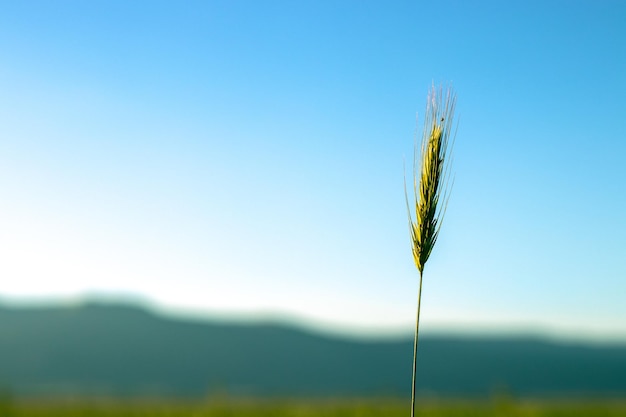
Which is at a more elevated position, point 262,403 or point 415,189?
point 415,189

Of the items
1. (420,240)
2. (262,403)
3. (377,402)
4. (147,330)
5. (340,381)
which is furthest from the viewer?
(147,330)

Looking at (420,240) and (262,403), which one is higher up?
(420,240)

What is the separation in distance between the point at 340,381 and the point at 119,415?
86839 millimetres

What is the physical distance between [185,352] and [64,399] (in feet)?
327

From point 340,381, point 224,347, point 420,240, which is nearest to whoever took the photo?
point 420,240

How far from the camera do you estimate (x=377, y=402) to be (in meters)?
15.8

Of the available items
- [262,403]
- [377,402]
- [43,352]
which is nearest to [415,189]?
[377,402]

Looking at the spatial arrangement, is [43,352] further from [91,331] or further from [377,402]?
[377,402]

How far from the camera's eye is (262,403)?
18266 millimetres

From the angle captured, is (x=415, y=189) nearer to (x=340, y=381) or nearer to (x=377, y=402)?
(x=377, y=402)

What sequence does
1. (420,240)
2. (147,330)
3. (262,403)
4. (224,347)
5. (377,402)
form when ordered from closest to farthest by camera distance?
(420,240) → (377,402) → (262,403) → (224,347) → (147,330)

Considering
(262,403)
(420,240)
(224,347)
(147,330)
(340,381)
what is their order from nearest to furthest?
(420,240)
(262,403)
(340,381)
(224,347)
(147,330)

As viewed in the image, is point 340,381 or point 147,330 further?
point 147,330

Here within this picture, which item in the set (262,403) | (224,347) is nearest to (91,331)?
(224,347)
